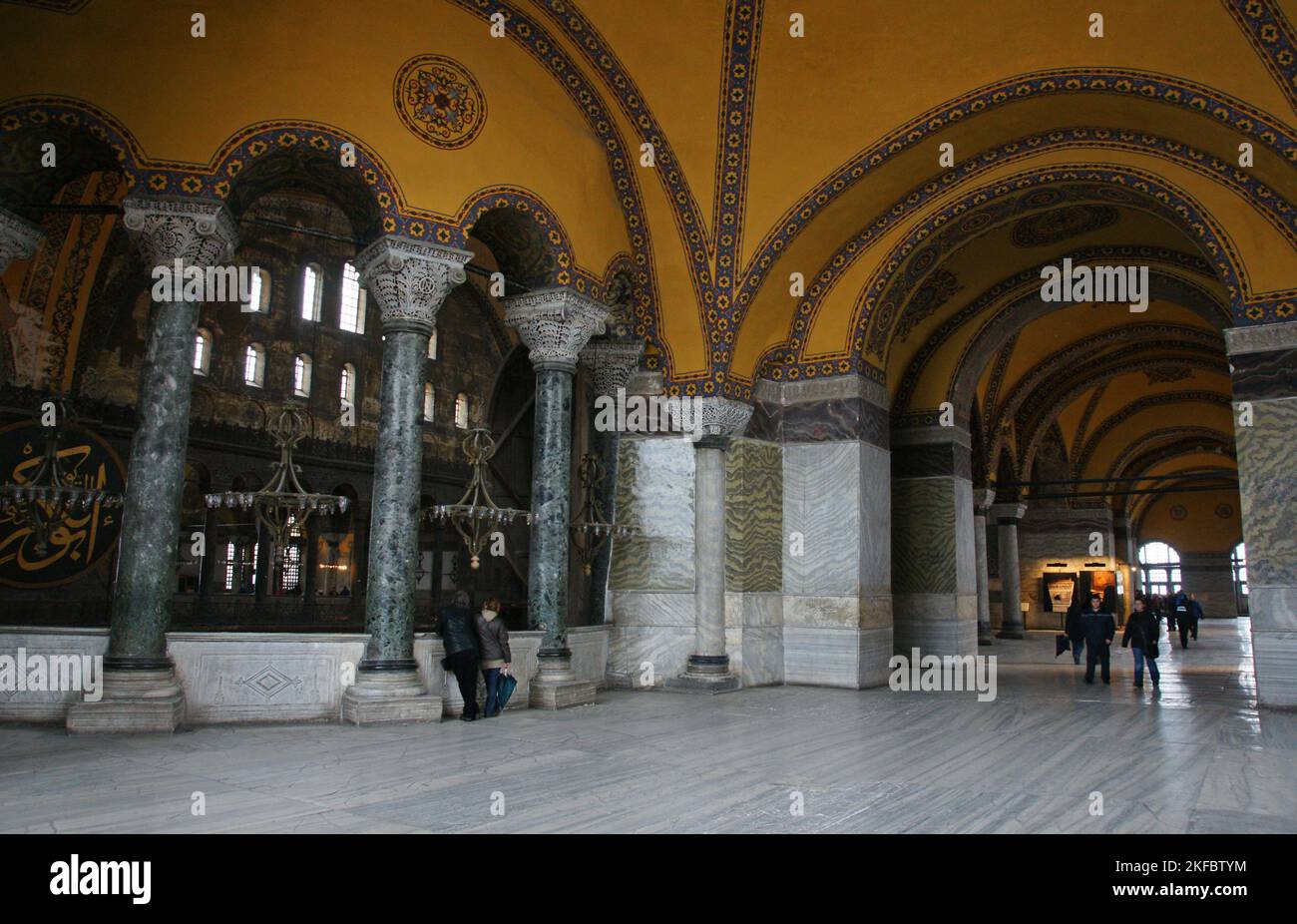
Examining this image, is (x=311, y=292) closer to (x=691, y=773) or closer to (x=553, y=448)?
(x=553, y=448)

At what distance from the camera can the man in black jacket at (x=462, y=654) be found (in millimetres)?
7895

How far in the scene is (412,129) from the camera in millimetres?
8352

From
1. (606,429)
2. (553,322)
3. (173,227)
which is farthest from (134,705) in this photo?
(606,429)

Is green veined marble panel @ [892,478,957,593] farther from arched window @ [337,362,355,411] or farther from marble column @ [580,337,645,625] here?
arched window @ [337,362,355,411]

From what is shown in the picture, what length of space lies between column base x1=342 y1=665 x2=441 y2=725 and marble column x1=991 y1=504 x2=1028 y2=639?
16170 mm

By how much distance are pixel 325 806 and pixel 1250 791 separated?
5.00 metres

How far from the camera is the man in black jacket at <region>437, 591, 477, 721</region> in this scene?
789 centimetres

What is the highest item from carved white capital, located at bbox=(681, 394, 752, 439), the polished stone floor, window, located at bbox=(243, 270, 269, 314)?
window, located at bbox=(243, 270, 269, 314)

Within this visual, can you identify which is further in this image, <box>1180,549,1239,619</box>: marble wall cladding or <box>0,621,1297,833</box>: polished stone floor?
<box>1180,549,1239,619</box>: marble wall cladding

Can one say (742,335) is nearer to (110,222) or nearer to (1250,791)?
(1250,791)

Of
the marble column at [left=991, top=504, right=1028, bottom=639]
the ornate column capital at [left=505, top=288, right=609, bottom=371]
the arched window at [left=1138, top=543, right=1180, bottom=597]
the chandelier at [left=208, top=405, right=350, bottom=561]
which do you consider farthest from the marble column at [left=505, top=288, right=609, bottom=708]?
the arched window at [left=1138, top=543, right=1180, bottom=597]

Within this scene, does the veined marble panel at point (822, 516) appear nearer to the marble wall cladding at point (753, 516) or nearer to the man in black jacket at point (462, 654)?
the marble wall cladding at point (753, 516)

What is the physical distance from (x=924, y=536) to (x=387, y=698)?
827 cm

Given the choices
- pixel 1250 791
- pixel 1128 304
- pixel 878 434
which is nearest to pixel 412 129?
pixel 878 434
